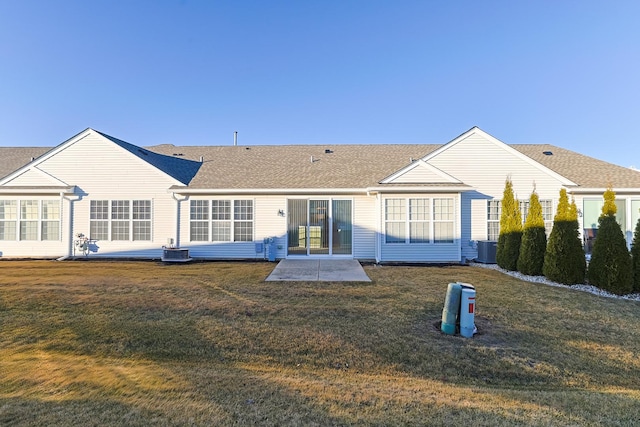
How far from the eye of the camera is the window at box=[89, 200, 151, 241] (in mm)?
12609

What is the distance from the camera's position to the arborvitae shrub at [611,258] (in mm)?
7691

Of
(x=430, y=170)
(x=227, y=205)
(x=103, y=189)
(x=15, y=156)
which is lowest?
(x=227, y=205)

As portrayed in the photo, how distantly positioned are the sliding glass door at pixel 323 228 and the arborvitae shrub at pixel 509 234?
551 cm

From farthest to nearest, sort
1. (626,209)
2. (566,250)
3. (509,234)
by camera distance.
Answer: (626,209)
(509,234)
(566,250)

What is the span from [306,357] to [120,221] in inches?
469

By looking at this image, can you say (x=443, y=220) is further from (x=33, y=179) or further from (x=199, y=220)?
(x=33, y=179)

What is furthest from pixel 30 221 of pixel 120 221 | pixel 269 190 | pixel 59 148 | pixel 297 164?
pixel 297 164

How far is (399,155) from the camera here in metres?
15.7

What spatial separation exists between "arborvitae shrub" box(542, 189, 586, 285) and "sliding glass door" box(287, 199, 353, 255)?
21.8ft

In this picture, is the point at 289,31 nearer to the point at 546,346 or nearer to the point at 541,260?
the point at 541,260

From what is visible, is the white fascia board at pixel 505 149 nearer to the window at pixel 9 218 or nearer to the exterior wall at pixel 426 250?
the exterior wall at pixel 426 250

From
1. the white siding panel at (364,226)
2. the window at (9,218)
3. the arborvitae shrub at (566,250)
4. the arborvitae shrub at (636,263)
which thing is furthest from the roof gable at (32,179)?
the arborvitae shrub at (636,263)

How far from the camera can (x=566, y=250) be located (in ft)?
28.4

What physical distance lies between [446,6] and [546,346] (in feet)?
48.4
